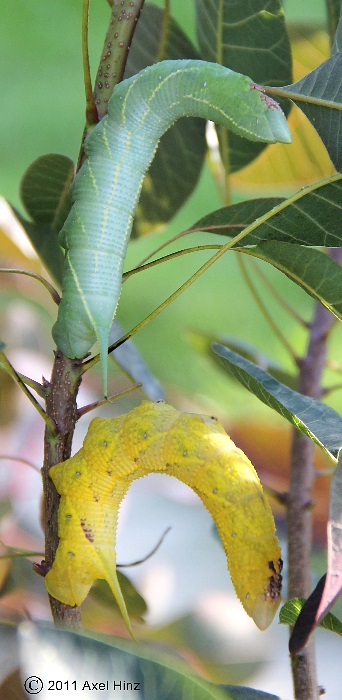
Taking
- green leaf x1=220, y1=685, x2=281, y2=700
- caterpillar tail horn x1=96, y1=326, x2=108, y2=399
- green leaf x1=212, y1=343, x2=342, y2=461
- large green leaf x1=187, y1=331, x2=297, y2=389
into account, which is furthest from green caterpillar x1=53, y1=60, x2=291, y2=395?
large green leaf x1=187, y1=331, x2=297, y2=389

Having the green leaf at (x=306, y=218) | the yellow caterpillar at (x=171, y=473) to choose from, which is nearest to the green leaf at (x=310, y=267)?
the green leaf at (x=306, y=218)

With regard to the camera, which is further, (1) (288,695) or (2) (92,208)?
(1) (288,695)

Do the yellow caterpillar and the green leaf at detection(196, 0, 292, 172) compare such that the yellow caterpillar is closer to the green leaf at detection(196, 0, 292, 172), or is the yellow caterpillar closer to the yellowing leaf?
the green leaf at detection(196, 0, 292, 172)

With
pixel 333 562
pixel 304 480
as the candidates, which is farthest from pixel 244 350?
pixel 333 562

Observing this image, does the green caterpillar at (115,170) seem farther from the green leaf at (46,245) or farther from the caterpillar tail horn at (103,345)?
the green leaf at (46,245)

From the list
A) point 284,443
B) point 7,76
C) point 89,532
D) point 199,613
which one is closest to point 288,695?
point 199,613

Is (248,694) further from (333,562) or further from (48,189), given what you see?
(48,189)

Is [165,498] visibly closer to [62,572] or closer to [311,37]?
[311,37]
